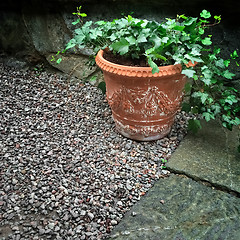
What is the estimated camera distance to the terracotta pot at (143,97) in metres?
1.60

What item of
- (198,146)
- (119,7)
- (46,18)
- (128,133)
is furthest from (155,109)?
(46,18)

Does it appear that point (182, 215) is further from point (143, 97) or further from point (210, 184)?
point (143, 97)

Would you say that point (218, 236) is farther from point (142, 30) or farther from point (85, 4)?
point (85, 4)

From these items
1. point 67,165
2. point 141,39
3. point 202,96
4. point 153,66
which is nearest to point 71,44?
point 141,39

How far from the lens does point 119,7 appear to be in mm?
2352

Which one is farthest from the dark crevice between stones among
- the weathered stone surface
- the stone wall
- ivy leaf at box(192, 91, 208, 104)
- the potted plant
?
the stone wall

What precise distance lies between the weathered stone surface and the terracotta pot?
22cm

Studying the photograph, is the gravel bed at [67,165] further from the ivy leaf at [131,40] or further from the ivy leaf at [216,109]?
the ivy leaf at [131,40]

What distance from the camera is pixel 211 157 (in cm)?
177

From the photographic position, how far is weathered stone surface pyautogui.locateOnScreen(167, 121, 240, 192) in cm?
161

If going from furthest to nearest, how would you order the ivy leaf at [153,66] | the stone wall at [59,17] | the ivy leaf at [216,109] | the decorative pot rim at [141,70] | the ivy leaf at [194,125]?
the stone wall at [59,17]
the ivy leaf at [194,125]
the ivy leaf at [216,109]
the decorative pot rim at [141,70]
the ivy leaf at [153,66]

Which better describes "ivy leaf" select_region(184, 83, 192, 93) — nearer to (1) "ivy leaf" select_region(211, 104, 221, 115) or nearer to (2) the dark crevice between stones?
(1) "ivy leaf" select_region(211, 104, 221, 115)

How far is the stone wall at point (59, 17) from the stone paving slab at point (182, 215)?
116cm

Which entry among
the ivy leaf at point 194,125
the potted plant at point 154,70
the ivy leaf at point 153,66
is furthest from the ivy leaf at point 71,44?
the ivy leaf at point 194,125
